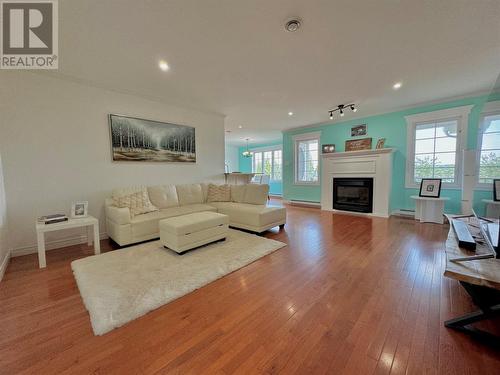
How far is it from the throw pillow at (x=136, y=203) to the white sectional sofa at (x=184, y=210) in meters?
0.10

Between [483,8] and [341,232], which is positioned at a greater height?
[483,8]

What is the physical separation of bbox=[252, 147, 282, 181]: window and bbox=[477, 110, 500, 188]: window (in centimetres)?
698

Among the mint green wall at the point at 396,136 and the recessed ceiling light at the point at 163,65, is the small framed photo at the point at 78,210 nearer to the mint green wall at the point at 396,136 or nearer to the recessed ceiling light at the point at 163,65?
the recessed ceiling light at the point at 163,65

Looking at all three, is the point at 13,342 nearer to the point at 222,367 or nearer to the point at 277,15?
the point at 222,367

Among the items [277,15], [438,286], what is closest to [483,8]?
[277,15]

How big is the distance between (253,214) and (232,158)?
721 cm

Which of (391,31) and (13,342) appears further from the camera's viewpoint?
(391,31)

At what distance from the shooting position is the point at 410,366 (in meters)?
1.11

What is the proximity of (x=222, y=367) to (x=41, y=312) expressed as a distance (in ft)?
5.14

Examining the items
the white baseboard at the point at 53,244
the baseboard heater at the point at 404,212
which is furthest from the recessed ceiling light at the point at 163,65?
the baseboard heater at the point at 404,212

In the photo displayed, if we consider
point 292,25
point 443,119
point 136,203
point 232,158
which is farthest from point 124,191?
point 232,158

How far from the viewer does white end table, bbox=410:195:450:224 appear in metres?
4.03

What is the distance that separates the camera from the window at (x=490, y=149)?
1.70 metres

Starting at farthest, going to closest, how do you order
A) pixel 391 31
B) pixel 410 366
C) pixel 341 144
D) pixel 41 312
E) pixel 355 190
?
1. pixel 341 144
2. pixel 355 190
3. pixel 391 31
4. pixel 41 312
5. pixel 410 366
